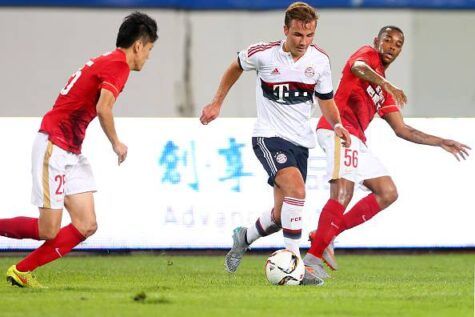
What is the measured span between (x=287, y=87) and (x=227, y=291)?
1.88 metres

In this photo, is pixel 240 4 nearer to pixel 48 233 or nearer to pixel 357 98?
pixel 357 98

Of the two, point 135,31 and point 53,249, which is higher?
point 135,31

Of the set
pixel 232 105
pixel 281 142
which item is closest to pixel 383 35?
pixel 281 142

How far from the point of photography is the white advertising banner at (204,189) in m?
14.4

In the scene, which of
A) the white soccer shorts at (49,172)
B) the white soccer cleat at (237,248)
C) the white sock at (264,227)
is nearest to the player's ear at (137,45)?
the white soccer shorts at (49,172)

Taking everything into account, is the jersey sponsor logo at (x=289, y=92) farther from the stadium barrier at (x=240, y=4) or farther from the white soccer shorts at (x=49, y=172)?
the stadium barrier at (x=240, y=4)

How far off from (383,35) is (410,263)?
2.80 metres

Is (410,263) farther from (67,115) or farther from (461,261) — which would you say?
(67,115)

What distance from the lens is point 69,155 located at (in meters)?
10.3

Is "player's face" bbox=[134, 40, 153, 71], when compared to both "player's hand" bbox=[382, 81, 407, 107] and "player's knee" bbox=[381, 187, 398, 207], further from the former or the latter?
"player's knee" bbox=[381, 187, 398, 207]

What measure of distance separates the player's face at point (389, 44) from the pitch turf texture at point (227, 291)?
6.24ft

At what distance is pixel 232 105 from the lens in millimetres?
17422

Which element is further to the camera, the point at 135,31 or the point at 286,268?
the point at 286,268

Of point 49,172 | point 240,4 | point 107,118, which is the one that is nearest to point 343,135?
point 107,118
